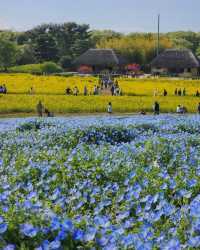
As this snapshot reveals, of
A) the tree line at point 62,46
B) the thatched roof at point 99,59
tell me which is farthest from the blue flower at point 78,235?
the tree line at point 62,46

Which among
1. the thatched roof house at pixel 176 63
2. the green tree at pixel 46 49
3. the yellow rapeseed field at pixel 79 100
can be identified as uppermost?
the green tree at pixel 46 49

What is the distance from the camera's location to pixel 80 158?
29.3 ft

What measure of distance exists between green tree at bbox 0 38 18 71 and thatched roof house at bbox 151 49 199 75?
22.7 meters

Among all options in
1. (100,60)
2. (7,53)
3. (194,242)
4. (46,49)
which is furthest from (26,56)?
(194,242)

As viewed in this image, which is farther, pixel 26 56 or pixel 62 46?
pixel 62 46

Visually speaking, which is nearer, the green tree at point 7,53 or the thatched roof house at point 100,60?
the thatched roof house at point 100,60

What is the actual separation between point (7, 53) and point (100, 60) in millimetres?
15593

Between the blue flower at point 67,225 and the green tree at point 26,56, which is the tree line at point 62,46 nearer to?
the green tree at point 26,56

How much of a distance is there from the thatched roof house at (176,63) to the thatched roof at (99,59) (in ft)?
20.0

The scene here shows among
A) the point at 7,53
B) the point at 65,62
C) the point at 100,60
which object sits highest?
the point at 7,53

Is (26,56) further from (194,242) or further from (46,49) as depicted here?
(194,242)

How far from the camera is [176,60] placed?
83.7 m

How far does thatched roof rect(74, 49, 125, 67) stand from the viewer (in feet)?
278

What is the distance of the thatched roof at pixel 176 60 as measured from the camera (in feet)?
273
